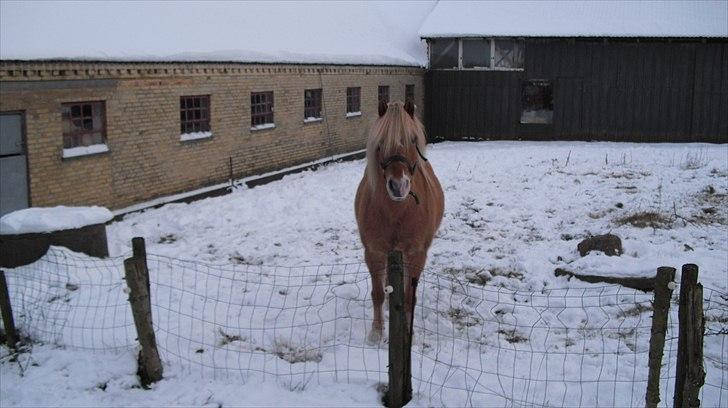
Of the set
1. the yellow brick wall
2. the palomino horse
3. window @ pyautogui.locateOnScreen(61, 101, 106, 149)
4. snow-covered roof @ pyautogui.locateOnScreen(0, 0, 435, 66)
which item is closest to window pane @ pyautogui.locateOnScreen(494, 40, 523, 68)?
snow-covered roof @ pyautogui.locateOnScreen(0, 0, 435, 66)

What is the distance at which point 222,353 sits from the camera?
605 cm

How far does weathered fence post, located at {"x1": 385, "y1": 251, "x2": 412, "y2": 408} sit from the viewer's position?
188 inches

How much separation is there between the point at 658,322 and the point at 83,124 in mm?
10192

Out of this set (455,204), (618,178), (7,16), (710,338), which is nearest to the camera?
(710,338)

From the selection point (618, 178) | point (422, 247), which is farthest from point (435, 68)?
point (422, 247)

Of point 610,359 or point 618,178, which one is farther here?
point 618,178

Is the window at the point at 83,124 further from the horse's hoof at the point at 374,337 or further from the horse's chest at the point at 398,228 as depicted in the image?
the horse's hoof at the point at 374,337

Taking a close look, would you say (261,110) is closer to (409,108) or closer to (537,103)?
(409,108)

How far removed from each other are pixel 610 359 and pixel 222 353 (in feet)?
11.1

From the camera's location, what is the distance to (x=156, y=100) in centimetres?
1298

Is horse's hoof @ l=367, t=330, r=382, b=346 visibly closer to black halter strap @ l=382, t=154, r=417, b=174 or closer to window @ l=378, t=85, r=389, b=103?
black halter strap @ l=382, t=154, r=417, b=174

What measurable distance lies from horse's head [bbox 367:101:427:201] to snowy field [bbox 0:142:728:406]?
4.89ft

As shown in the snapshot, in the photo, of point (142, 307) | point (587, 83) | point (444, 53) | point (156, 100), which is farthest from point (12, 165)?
point (587, 83)

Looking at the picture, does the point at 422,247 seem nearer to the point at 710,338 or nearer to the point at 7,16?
the point at 710,338
